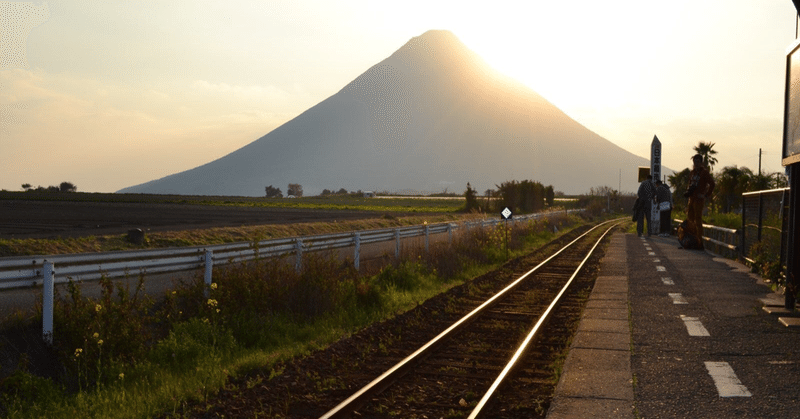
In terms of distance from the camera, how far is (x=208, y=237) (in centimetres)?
2603

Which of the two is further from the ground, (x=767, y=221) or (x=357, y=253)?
(x=767, y=221)

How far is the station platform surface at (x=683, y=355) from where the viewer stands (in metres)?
6.48

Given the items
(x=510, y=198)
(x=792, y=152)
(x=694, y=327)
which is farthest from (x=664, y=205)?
(x=510, y=198)

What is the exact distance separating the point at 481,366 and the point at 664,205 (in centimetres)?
2969

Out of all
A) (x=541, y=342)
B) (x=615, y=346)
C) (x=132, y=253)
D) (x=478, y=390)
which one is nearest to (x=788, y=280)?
(x=615, y=346)

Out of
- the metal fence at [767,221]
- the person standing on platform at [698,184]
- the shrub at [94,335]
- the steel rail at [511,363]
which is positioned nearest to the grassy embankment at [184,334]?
the shrub at [94,335]

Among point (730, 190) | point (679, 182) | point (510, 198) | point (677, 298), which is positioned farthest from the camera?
point (679, 182)

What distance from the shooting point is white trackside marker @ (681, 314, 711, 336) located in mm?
9797

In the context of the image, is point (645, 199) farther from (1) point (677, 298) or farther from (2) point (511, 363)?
Answer: (2) point (511, 363)

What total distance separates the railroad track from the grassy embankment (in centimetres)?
156

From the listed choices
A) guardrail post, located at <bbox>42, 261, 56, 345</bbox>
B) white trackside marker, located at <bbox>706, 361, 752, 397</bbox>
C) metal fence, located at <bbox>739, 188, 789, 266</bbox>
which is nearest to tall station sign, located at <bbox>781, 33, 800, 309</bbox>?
metal fence, located at <bbox>739, 188, 789, 266</bbox>

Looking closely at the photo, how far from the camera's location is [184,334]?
30.1 ft

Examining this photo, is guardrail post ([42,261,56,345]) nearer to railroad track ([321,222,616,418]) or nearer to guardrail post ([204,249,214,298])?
guardrail post ([204,249,214,298])

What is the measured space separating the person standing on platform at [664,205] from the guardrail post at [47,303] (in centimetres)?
3174
